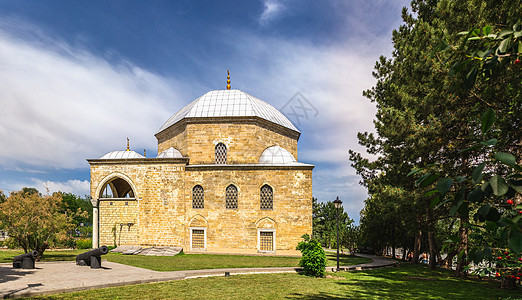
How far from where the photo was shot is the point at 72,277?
9.77 meters

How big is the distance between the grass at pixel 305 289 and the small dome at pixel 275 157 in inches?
413

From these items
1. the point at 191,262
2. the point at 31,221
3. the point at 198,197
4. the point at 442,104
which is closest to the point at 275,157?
the point at 198,197

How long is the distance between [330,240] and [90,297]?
23.6m

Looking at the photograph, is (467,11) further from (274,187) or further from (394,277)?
(274,187)

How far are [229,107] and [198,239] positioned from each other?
A: 30.7ft

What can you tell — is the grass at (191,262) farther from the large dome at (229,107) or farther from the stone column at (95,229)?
the large dome at (229,107)

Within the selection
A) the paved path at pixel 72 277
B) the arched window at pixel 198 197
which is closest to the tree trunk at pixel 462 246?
the paved path at pixel 72 277

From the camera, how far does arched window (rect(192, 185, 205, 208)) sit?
68.3 feet

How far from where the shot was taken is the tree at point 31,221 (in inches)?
526

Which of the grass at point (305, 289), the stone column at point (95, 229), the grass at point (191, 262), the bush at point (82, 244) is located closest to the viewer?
the grass at point (305, 289)

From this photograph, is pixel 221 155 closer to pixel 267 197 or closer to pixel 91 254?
pixel 267 197

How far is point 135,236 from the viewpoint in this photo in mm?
20281

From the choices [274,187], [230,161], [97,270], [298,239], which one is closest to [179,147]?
[230,161]

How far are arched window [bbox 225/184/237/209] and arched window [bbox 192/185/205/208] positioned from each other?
1.58 metres
